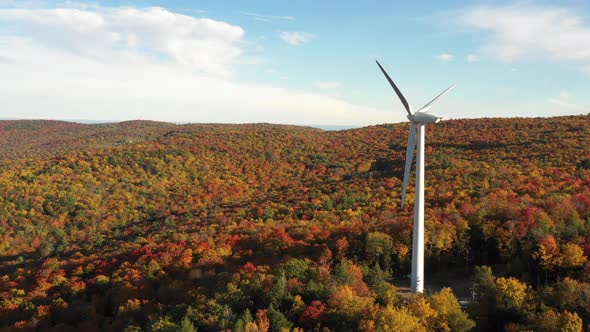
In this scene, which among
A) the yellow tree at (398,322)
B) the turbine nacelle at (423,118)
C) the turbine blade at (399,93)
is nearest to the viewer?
the yellow tree at (398,322)

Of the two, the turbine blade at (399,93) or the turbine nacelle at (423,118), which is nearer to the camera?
the turbine nacelle at (423,118)

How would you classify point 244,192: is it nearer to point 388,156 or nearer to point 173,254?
point 388,156

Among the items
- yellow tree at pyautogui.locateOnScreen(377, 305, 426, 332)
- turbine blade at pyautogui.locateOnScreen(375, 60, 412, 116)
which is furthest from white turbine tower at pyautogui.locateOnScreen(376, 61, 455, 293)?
yellow tree at pyautogui.locateOnScreen(377, 305, 426, 332)

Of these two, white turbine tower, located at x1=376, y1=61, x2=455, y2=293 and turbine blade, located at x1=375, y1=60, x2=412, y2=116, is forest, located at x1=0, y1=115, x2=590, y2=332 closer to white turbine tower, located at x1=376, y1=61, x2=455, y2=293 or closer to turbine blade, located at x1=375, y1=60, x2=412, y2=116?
white turbine tower, located at x1=376, y1=61, x2=455, y2=293

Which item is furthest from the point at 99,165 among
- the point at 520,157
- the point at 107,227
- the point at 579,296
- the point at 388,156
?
the point at 579,296

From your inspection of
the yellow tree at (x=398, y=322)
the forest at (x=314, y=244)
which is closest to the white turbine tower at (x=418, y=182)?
the forest at (x=314, y=244)

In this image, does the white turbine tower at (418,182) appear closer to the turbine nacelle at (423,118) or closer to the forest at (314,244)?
the turbine nacelle at (423,118)
